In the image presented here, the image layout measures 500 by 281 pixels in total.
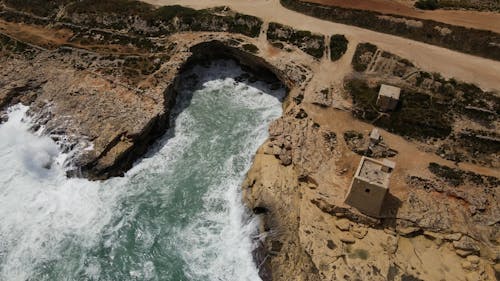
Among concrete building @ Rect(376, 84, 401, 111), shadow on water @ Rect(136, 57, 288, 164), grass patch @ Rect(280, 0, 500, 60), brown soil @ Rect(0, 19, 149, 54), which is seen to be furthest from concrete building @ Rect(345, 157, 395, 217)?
brown soil @ Rect(0, 19, 149, 54)

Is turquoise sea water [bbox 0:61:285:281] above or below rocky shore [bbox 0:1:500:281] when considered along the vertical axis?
below

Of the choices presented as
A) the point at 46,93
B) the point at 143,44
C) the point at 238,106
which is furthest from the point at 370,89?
the point at 46,93

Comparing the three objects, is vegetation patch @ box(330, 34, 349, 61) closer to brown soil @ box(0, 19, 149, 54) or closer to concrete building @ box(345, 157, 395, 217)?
concrete building @ box(345, 157, 395, 217)

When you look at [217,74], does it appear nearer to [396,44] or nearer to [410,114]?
[396,44]

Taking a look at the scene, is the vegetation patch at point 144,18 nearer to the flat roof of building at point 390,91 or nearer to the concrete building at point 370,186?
the flat roof of building at point 390,91

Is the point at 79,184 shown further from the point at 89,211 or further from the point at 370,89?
the point at 370,89

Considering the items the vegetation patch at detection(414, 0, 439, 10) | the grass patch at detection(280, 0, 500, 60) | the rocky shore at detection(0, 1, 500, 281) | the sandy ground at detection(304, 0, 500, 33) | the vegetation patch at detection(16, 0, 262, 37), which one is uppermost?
the vegetation patch at detection(414, 0, 439, 10)

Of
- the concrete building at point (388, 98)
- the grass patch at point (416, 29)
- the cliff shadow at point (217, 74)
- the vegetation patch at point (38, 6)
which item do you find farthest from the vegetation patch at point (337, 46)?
the vegetation patch at point (38, 6)
